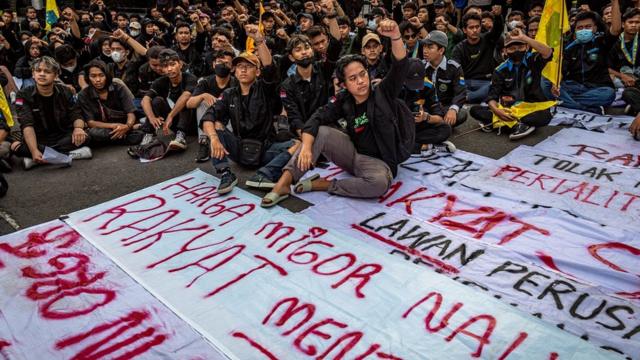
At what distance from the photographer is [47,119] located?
539 centimetres

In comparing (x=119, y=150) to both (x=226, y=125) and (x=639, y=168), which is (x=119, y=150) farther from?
(x=639, y=168)

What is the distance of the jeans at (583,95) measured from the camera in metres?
6.23

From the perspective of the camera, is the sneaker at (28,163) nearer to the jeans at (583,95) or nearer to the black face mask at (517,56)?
the black face mask at (517,56)

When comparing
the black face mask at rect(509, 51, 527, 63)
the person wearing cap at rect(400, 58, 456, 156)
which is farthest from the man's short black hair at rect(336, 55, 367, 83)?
the black face mask at rect(509, 51, 527, 63)

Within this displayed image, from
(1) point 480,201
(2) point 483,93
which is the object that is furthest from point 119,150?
(2) point 483,93

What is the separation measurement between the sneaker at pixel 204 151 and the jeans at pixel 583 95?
452 cm

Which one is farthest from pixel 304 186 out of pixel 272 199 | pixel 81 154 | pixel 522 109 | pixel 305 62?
pixel 522 109

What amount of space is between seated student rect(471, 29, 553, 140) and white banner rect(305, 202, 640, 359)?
104 inches

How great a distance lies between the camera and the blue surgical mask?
6.40 m

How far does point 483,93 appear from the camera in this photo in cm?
722

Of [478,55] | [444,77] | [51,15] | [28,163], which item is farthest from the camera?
[51,15]

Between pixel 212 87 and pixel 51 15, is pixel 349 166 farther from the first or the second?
pixel 51 15

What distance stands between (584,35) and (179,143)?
18.8 feet

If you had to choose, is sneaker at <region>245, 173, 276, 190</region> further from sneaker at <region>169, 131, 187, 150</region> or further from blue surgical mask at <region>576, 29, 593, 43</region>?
blue surgical mask at <region>576, 29, 593, 43</region>
